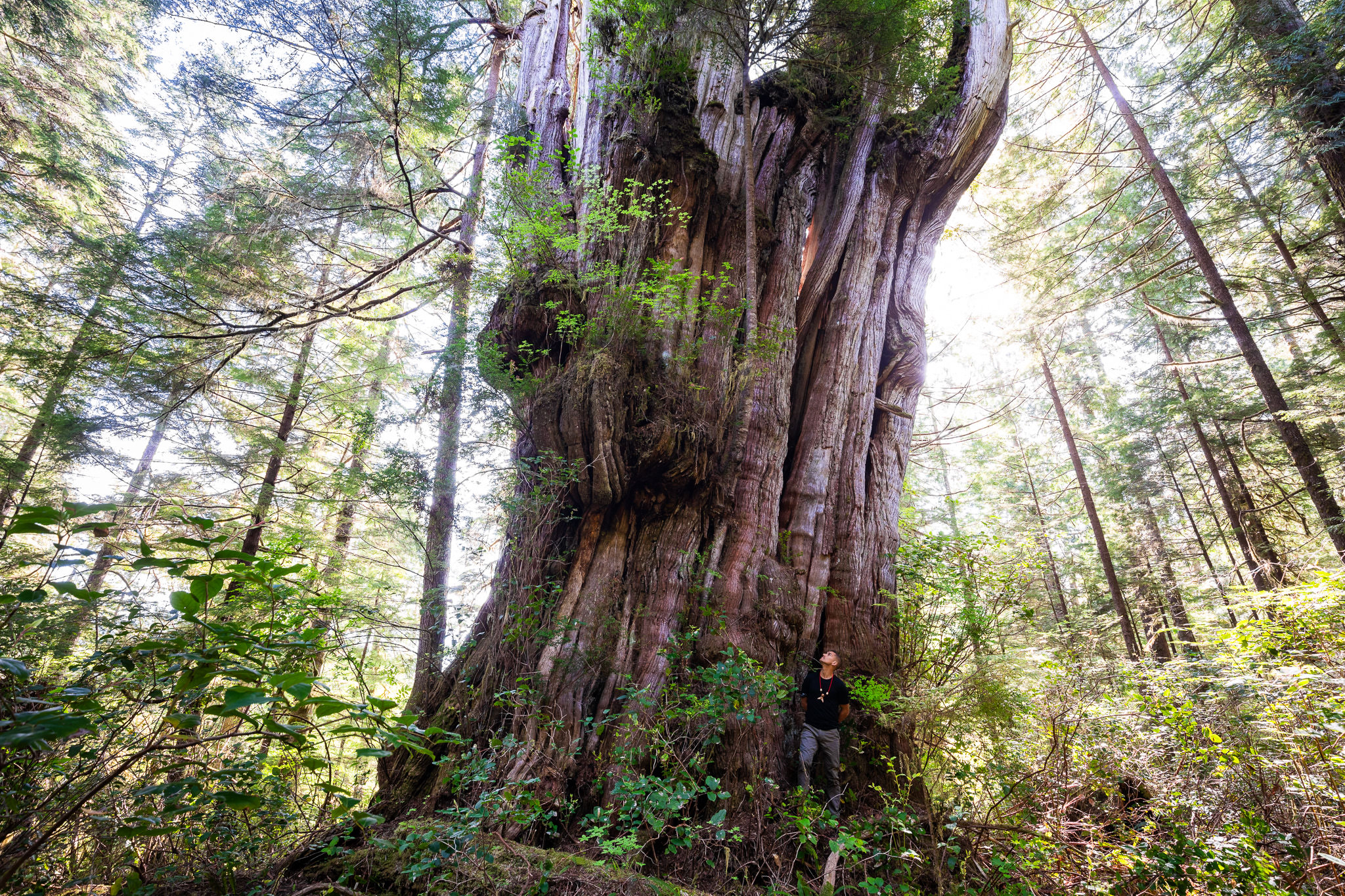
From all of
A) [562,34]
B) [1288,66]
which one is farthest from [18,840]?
[1288,66]

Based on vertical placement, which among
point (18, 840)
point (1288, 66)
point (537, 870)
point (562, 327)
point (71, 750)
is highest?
point (1288, 66)

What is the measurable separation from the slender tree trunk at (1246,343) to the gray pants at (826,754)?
22.9ft

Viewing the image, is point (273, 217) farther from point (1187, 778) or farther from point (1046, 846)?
point (1187, 778)

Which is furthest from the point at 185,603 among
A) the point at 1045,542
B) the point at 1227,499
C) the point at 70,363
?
the point at 1045,542

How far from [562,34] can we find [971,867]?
9286 mm

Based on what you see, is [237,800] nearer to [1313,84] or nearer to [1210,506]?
[1313,84]

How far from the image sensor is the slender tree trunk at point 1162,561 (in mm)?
12258

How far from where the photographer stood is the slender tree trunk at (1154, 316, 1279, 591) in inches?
338

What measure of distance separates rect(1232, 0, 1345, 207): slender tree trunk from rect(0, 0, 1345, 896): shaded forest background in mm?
42

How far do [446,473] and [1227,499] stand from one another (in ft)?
50.1

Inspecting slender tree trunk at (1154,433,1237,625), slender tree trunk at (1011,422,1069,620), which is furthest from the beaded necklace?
slender tree trunk at (1154,433,1237,625)

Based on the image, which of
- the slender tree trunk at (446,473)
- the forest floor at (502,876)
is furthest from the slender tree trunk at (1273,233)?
the forest floor at (502,876)

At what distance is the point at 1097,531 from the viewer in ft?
40.3

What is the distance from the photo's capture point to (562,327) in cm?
464
